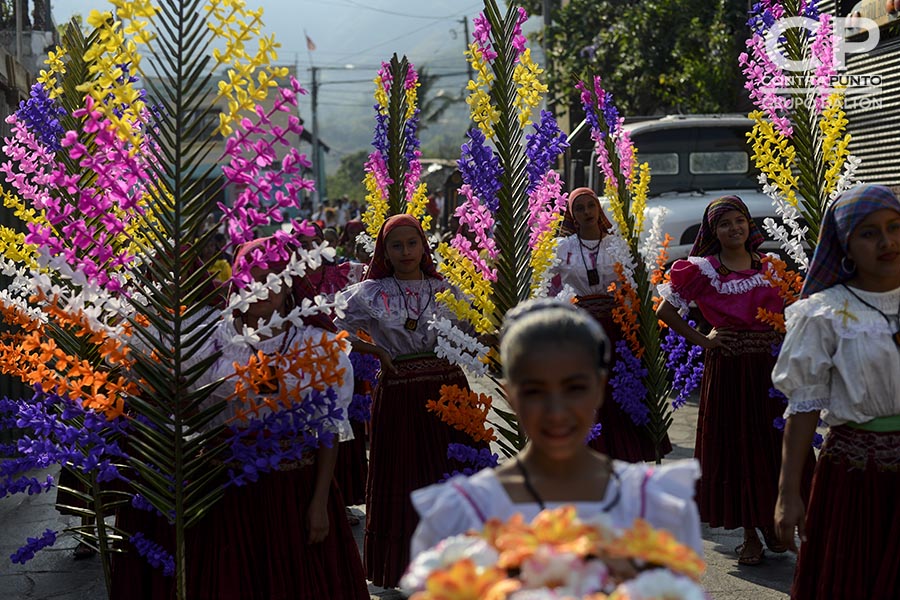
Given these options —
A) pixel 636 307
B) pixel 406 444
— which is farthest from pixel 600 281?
pixel 406 444

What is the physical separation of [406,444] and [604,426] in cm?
238

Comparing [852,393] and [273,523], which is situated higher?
[852,393]

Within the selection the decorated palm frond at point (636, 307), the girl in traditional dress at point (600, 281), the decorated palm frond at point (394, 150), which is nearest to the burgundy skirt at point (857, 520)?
the decorated palm frond at point (636, 307)

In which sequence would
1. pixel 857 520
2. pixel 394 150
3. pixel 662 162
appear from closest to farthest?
pixel 857 520, pixel 394 150, pixel 662 162

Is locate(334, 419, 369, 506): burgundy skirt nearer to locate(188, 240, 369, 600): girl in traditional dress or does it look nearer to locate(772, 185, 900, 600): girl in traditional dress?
locate(188, 240, 369, 600): girl in traditional dress

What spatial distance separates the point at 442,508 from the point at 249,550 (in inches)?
85.4

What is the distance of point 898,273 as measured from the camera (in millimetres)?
4039

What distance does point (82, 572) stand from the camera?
6852 mm

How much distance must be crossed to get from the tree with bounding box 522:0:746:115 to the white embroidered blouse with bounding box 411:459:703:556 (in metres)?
17.7

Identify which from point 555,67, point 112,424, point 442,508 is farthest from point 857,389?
point 555,67

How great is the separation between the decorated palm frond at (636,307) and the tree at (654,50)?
40.1 feet

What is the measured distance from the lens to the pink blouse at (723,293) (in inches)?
269

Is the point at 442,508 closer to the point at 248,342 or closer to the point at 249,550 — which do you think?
the point at 248,342

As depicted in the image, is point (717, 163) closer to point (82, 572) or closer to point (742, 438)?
point (742, 438)
